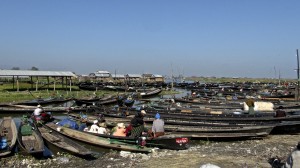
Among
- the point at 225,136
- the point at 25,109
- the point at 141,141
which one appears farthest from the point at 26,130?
the point at 25,109

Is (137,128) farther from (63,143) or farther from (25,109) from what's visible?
(25,109)

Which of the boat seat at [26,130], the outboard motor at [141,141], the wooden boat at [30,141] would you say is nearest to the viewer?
the wooden boat at [30,141]

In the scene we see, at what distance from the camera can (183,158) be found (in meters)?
12.2

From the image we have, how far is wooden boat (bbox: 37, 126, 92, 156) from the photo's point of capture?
13155 mm

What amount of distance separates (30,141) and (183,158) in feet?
24.1

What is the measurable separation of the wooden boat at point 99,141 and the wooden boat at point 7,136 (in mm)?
2128

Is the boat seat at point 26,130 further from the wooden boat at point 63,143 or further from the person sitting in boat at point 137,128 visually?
the person sitting in boat at point 137,128

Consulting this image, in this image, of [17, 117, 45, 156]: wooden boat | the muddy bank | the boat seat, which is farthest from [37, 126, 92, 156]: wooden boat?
the boat seat

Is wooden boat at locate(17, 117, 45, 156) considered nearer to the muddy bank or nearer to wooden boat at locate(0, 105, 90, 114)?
the muddy bank

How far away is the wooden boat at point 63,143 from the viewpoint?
13.2 m

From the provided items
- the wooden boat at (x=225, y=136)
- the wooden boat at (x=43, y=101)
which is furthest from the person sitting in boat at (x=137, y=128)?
the wooden boat at (x=43, y=101)

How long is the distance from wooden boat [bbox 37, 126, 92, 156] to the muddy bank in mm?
282

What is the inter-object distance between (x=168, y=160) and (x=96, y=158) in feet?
9.92

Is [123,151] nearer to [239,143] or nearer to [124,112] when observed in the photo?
[239,143]
